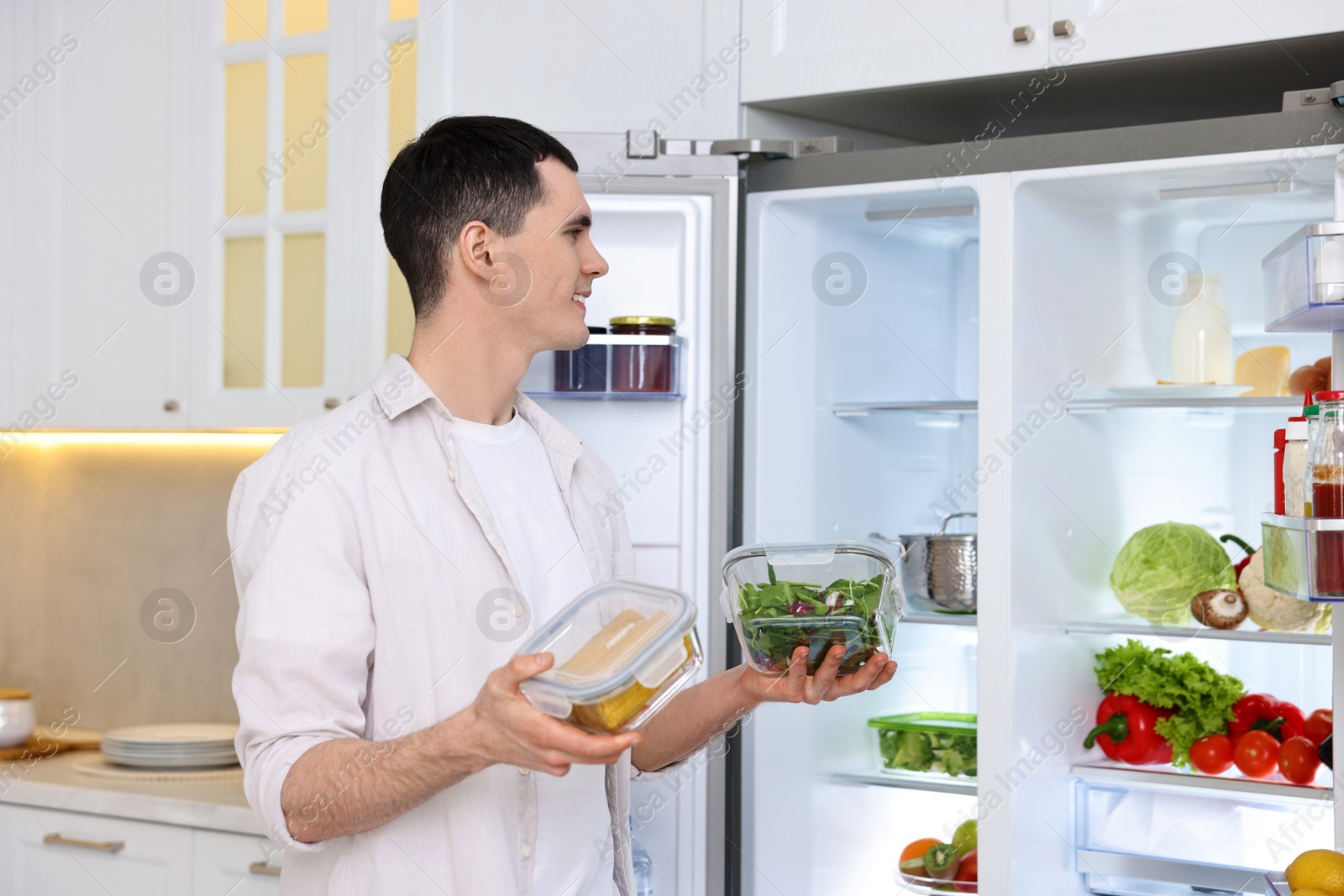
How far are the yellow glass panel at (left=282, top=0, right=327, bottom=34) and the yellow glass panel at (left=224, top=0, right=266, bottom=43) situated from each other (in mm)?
55

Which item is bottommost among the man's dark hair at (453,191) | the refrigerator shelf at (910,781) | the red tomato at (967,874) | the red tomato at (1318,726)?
the red tomato at (967,874)

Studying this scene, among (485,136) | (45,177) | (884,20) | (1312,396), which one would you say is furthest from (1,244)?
(1312,396)

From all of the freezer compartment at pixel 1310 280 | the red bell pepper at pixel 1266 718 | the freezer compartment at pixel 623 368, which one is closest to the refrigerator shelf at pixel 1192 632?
the red bell pepper at pixel 1266 718

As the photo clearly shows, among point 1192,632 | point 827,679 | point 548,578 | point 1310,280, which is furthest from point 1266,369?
Result: point 548,578

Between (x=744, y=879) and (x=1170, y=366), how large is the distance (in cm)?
111

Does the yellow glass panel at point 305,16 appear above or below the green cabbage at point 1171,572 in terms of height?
above

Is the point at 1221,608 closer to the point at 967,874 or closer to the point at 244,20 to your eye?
the point at 967,874

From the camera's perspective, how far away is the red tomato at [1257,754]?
1.95 meters

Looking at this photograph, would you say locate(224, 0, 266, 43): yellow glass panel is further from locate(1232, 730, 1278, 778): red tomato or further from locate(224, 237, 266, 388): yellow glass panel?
locate(1232, 730, 1278, 778): red tomato

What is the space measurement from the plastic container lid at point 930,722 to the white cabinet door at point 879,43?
1.05m

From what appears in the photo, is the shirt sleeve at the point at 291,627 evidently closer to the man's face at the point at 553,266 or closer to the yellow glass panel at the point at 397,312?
the man's face at the point at 553,266

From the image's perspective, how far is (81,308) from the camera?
8.63ft

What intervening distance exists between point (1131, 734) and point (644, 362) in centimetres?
98

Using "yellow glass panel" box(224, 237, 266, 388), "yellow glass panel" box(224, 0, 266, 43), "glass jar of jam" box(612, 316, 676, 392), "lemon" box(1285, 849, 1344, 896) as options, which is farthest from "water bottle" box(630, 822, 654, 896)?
"yellow glass panel" box(224, 0, 266, 43)
